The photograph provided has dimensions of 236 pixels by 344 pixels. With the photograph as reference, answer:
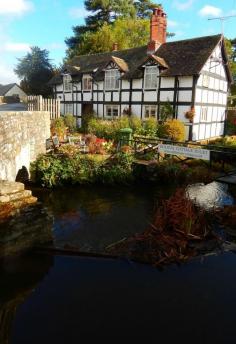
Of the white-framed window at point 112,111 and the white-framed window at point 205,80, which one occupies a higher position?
the white-framed window at point 205,80

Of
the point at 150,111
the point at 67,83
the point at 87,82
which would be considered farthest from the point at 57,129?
the point at 67,83

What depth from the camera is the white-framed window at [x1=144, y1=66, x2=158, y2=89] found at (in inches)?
880

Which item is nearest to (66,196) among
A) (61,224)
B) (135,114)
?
(61,224)

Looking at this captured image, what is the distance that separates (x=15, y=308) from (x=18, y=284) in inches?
29.9

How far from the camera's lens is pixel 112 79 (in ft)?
82.3

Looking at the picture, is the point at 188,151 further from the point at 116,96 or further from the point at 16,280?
the point at 116,96

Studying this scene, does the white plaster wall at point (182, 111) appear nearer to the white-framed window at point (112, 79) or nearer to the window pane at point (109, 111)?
the white-framed window at point (112, 79)

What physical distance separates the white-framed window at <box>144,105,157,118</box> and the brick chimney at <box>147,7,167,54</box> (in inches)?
188

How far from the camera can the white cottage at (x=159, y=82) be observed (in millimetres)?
21188

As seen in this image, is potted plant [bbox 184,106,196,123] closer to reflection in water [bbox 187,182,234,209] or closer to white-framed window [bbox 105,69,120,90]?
white-framed window [bbox 105,69,120,90]

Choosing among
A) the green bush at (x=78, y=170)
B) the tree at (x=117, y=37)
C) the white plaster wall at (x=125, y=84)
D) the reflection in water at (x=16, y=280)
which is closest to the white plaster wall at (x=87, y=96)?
the white plaster wall at (x=125, y=84)

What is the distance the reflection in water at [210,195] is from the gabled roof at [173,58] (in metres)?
9.79

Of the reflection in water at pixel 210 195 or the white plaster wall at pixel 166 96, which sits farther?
the white plaster wall at pixel 166 96

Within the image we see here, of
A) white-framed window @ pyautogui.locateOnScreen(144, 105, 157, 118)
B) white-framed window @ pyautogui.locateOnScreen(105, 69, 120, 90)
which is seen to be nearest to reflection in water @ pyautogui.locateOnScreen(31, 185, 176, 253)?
white-framed window @ pyautogui.locateOnScreen(144, 105, 157, 118)
